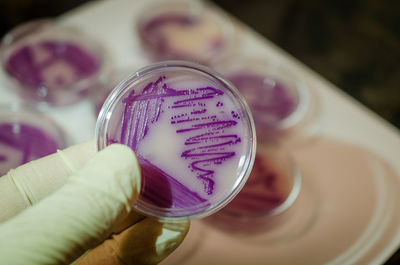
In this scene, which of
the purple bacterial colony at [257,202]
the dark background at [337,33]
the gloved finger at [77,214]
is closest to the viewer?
the gloved finger at [77,214]

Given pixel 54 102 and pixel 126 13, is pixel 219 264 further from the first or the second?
pixel 126 13

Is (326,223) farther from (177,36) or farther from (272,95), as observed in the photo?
(177,36)

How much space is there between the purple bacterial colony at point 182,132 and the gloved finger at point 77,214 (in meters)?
0.13

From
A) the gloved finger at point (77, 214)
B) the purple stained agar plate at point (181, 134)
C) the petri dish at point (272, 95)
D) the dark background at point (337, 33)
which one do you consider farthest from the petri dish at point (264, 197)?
the dark background at point (337, 33)

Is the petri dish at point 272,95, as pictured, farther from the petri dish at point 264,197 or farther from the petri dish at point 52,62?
the petri dish at point 52,62

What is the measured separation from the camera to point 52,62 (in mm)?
1937

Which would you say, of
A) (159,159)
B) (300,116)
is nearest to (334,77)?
(300,116)

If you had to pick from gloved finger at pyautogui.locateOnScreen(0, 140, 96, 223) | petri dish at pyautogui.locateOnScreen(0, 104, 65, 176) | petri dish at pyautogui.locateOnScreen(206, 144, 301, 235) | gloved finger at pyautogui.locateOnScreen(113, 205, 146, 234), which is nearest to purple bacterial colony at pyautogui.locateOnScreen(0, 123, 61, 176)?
petri dish at pyautogui.locateOnScreen(0, 104, 65, 176)

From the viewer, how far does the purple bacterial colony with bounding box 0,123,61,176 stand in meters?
1.59

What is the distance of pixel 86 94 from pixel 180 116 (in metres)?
0.80

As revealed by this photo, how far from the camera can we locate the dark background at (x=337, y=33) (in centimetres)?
217

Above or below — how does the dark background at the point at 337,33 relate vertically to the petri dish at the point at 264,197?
above

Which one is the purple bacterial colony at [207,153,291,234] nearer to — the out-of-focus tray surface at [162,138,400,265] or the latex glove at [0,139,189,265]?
the out-of-focus tray surface at [162,138,400,265]

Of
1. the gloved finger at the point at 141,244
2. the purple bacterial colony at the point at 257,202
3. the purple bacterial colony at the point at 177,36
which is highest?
the purple bacterial colony at the point at 177,36
